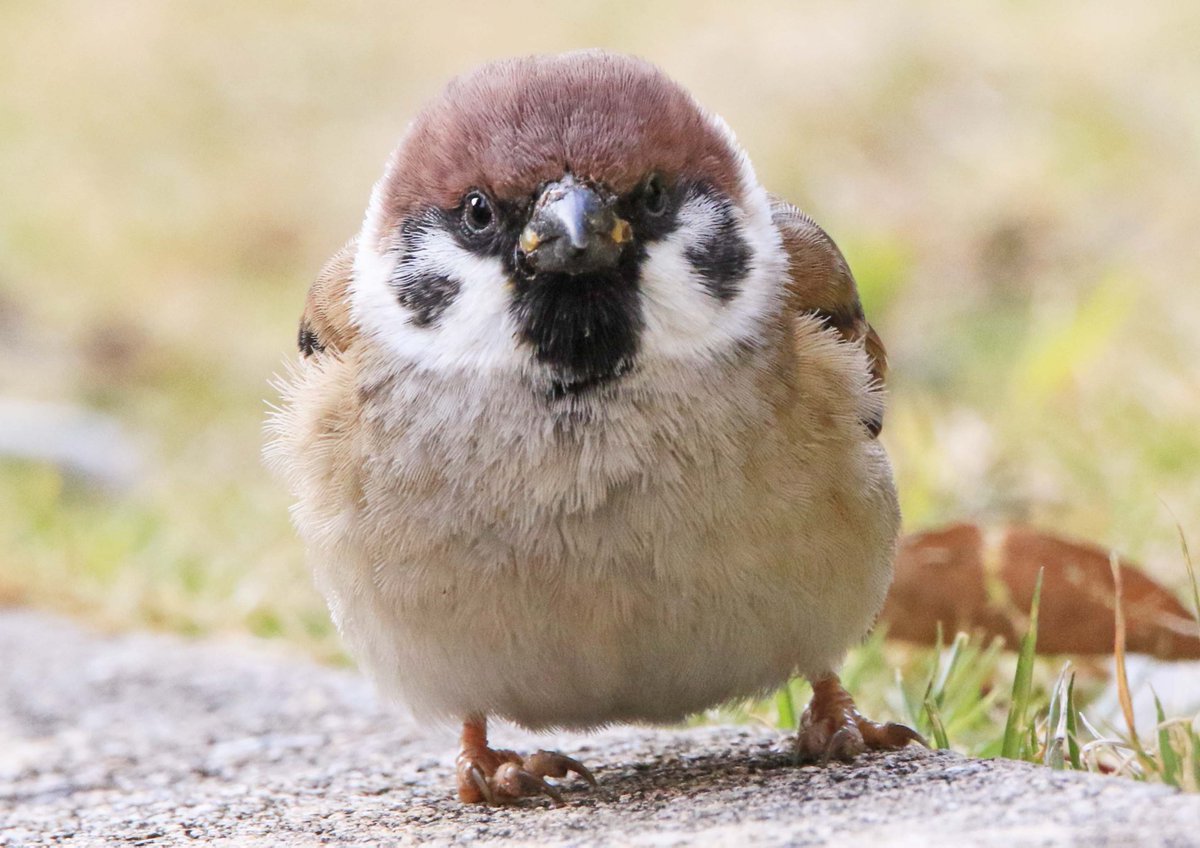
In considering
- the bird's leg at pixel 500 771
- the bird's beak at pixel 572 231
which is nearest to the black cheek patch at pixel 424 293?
the bird's beak at pixel 572 231

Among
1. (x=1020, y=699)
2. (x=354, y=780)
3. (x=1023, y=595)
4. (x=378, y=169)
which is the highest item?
(x=378, y=169)

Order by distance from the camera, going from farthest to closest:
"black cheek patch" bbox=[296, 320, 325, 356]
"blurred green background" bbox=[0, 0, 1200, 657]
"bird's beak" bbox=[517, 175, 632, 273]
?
"blurred green background" bbox=[0, 0, 1200, 657], "black cheek patch" bbox=[296, 320, 325, 356], "bird's beak" bbox=[517, 175, 632, 273]

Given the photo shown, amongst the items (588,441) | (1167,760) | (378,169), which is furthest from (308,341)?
(378,169)

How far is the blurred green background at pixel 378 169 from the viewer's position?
5.47 m

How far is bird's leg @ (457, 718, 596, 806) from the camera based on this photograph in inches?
125

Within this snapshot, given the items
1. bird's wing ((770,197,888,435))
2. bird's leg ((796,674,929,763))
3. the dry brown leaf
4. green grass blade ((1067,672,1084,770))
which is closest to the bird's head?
bird's wing ((770,197,888,435))

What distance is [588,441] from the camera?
2945 millimetres

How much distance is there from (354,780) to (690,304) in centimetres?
127

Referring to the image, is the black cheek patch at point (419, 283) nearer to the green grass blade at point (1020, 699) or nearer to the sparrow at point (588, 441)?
the sparrow at point (588, 441)

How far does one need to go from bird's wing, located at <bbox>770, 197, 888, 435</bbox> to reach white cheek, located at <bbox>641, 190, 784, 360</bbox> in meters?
0.16

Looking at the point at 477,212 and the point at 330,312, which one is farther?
the point at 330,312

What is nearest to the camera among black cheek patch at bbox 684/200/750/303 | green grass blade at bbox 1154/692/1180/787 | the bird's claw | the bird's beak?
green grass blade at bbox 1154/692/1180/787

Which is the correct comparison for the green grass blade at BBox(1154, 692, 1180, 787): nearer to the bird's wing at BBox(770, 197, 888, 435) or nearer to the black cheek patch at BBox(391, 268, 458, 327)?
the bird's wing at BBox(770, 197, 888, 435)

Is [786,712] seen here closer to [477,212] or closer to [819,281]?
[819,281]
